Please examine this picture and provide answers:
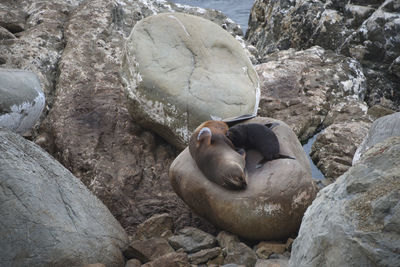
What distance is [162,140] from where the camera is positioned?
18.0 feet

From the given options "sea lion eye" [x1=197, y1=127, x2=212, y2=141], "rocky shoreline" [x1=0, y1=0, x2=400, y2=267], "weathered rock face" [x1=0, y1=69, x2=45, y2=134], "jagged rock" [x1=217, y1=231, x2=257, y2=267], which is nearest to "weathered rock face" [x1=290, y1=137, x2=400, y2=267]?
"rocky shoreline" [x1=0, y1=0, x2=400, y2=267]

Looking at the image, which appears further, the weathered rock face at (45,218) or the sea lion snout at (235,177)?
the sea lion snout at (235,177)

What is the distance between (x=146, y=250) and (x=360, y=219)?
83.8 inches

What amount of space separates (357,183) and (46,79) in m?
4.59

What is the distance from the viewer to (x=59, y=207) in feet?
11.7

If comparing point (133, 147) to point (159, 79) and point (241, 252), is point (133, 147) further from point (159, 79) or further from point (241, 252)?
point (241, 252)

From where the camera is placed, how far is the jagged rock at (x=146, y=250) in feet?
12.5

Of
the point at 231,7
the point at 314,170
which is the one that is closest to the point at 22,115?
the point at 314,170

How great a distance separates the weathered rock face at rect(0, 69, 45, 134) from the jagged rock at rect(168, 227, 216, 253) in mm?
1593

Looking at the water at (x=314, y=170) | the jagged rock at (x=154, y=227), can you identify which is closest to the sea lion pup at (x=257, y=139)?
the jagged rock at (x=154, y=227)

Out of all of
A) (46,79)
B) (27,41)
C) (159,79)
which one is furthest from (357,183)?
(27,41)

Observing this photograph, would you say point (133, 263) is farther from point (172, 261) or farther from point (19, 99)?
point (19, 99)

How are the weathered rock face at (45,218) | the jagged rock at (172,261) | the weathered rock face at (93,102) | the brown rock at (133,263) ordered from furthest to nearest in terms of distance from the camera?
the weathered rock face at (93,102)
the brown rock at (133,263)
the jagged rock at (172,261)
the weathered rock face at (45,218)

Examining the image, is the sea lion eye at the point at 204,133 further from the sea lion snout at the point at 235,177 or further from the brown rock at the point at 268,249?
the brown rock at the point at 268,249
